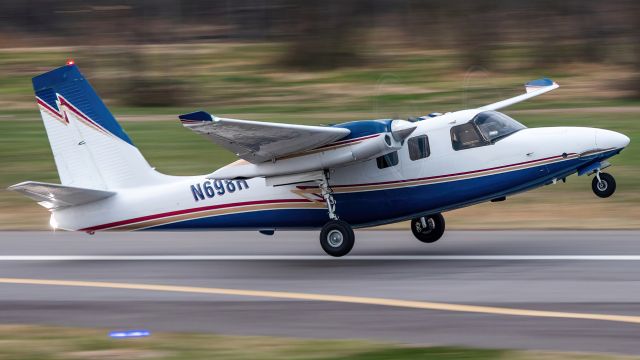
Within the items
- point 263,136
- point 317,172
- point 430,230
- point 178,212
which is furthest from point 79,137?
point 430,230

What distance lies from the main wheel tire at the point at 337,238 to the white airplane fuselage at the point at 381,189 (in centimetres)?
37

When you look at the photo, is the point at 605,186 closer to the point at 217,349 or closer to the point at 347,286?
the point at 347,286

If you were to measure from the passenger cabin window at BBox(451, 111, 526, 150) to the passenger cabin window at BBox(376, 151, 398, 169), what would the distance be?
35.8 inches

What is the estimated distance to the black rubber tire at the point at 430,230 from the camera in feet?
54.4

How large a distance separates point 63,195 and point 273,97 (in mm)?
20333

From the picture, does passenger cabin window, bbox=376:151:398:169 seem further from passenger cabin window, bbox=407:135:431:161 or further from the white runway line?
Result: the white runway line

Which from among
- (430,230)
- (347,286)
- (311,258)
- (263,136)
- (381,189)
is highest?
(263,136)

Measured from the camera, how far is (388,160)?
15.3 metres

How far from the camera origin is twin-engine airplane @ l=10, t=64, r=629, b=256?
1459 cm

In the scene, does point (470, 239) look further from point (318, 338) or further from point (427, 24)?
point (427, 24)

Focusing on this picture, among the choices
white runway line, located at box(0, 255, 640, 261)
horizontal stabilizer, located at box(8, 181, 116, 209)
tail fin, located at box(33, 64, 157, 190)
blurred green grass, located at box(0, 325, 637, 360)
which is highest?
tail fin, located at box(33, 64, 157, 190)

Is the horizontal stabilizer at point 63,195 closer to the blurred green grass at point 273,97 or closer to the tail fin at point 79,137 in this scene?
the tail fin at point 79,137

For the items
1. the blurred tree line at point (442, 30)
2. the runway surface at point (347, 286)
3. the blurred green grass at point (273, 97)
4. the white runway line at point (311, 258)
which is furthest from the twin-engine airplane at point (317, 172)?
the blurred tree line at point (442, 30)

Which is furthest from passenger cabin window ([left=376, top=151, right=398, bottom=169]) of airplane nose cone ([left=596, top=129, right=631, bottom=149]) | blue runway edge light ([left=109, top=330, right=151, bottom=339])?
blue runway edge light ([left=109, top=330, right=151, bottom=339])
